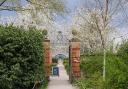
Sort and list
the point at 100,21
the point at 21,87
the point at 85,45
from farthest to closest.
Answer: the point at 85,45, the point at 100,21, the point at 21,87

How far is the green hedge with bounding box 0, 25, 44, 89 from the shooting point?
20.8 m

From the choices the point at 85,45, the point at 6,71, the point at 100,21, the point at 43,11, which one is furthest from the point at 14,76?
the point at 85,45

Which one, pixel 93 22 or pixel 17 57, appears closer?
pixel 17 57

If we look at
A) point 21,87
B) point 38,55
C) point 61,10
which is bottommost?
point 21,87

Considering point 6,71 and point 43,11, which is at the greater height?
point 43,11

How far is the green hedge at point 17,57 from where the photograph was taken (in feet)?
68.2

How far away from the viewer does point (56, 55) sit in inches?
3113

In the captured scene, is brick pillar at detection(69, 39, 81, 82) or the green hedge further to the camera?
brick pillar at detection(69, 39, 81, 82)

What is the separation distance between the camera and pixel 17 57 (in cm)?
2139

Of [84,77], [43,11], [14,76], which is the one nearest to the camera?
[14,76]

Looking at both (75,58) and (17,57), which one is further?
(75,58)

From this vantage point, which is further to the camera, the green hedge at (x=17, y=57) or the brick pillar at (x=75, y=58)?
the brick pillar at (x=75, y=58)

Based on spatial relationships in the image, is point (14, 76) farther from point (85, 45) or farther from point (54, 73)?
point (85, 45)

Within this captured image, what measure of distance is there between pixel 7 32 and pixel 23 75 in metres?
2.06
